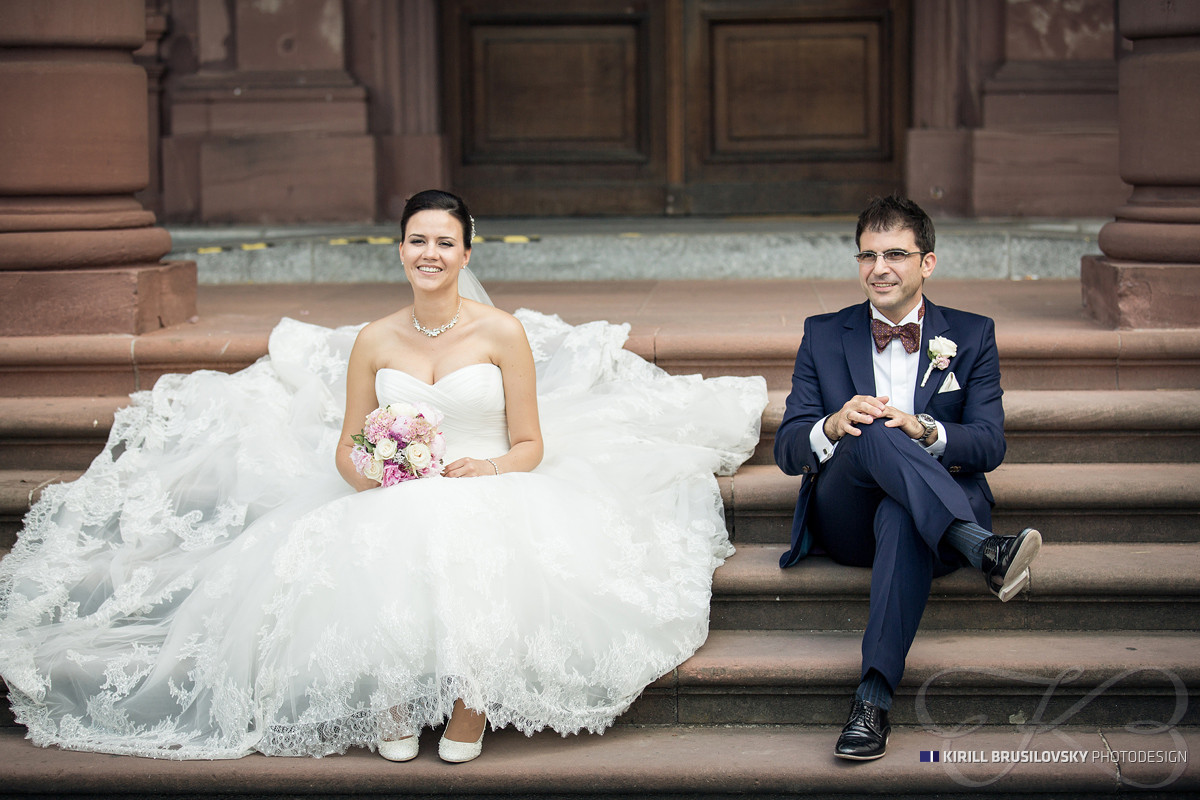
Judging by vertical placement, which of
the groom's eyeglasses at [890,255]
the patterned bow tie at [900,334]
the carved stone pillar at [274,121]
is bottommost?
the patterned bow tie at [900,334]

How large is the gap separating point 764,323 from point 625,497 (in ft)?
5.03

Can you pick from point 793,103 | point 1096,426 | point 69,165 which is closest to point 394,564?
point 1096,426

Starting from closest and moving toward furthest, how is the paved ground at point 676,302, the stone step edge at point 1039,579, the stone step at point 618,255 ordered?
1. the stone step edge at point 1039,579
2. the paved ground at point 676,302
3. the stone step at point 618,255

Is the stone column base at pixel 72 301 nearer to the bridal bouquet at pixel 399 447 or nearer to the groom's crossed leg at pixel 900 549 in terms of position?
the bridal bouquet at pixel 399 447

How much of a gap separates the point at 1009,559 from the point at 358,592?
Answer: 1.68 m

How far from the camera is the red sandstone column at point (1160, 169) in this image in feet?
15.1

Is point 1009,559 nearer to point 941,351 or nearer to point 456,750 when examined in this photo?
point 941,351

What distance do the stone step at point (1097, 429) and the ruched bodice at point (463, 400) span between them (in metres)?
1.05

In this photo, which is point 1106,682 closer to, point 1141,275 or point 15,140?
point 1141,275

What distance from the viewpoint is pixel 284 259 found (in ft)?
22.7

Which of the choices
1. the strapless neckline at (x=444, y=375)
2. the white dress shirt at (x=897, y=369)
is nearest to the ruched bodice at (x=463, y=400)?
the strapless neckline at (x=444, y=375)

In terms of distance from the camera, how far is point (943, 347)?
11.5ft

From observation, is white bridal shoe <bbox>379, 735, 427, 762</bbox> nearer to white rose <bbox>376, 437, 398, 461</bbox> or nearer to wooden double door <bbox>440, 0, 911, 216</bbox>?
white rose <bbox>376, 437, 398, 461</bbox>

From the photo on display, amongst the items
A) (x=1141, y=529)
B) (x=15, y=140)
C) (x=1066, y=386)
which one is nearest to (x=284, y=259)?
(x=15, y=140)
